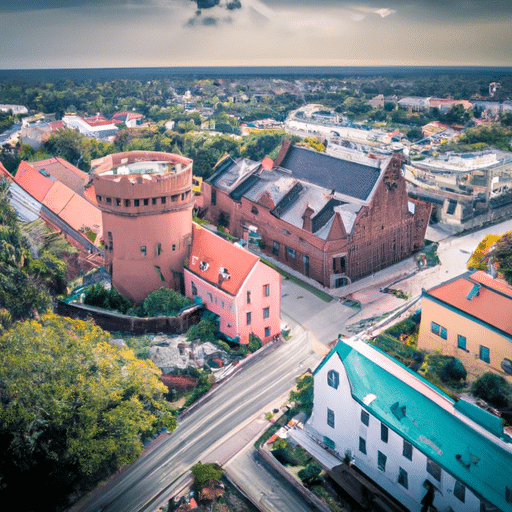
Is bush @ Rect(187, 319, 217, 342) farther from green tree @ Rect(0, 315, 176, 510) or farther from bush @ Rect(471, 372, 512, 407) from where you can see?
bush @ Rect(471, 372, 512, 407)

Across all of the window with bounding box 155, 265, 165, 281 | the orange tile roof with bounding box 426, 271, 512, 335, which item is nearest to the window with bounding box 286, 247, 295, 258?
the window with bounding box 155, 265, 165, 281

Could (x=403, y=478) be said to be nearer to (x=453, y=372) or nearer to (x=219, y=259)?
(x=453, y=372)

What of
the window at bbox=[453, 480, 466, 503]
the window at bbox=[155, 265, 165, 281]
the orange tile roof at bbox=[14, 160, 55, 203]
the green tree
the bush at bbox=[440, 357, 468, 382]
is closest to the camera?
the window at bbox=[453, 480, 466, 503]

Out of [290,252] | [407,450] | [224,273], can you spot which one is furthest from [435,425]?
[290,252]

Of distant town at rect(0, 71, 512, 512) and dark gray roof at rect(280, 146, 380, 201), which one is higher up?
dark gray roof at rect(280, 146, 380, 201)

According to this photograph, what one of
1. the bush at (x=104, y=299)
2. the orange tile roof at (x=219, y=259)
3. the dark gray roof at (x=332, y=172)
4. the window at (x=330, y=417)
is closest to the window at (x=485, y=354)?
the window at (x=330, y=417)

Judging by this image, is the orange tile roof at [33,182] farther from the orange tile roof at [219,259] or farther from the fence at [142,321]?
the orange tile roof at [219,259]
